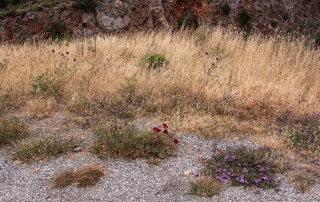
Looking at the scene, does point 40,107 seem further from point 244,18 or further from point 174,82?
point 244,18

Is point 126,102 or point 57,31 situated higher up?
point 57,31

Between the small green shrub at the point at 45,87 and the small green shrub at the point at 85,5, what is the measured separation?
5686 mm

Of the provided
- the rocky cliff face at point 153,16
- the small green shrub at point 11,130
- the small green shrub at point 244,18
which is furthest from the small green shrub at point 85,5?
the small green shrub at point 11,130

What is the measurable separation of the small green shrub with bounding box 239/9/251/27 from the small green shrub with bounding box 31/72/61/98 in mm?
8725

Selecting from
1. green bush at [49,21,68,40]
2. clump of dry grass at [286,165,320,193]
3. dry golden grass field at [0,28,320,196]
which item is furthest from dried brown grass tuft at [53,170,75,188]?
green bush at [49,21,68,40]

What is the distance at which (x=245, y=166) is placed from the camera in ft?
14.9

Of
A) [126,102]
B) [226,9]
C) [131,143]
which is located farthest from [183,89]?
[226,9]

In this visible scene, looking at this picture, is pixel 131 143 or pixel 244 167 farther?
pixel 131 143

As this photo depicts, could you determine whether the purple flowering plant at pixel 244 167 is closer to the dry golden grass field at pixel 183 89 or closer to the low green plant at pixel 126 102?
the dry golden grass field at pixel 183 89

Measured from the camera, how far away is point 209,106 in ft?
21.2

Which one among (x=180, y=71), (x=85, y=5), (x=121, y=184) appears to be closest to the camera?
(x=121, y=184)

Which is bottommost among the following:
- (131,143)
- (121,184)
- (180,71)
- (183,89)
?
(121,184)

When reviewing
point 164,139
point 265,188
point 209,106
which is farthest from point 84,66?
point 265,188

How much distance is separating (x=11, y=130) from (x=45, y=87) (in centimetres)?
190
